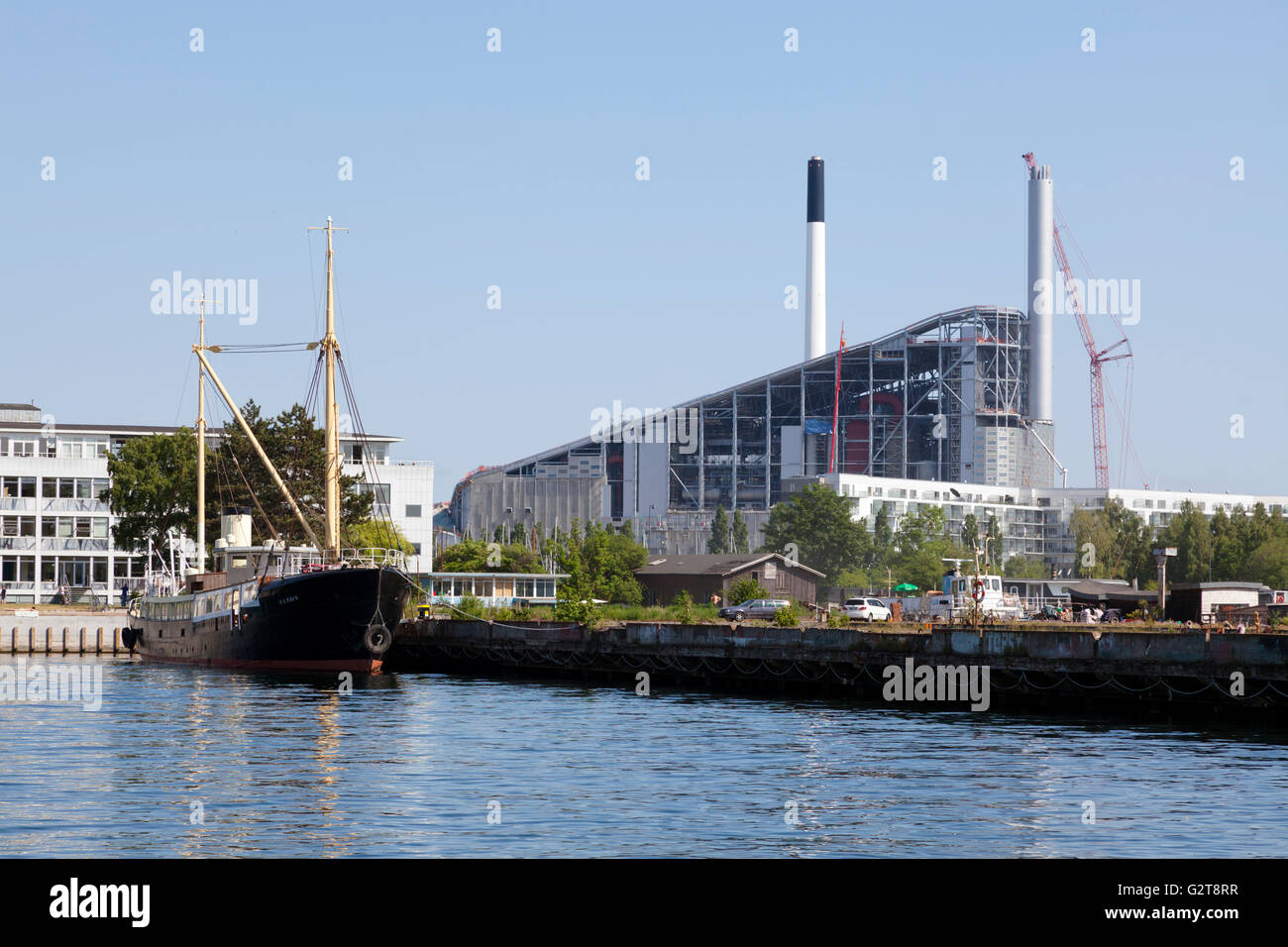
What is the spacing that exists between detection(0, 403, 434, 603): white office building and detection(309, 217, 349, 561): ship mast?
48697 millimetres

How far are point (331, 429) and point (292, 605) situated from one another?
537 inches

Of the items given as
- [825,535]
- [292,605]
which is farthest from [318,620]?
[825,535]

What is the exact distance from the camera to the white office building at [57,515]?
139 meters

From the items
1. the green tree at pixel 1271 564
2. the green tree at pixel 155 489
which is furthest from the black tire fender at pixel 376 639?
the green tree at pixel 1271 564

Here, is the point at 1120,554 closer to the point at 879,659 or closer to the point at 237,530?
the point at 237,530

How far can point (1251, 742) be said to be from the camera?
42344mm

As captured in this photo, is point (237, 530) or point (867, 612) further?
point (867, 612)

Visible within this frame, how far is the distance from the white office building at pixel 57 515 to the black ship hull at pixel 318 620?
186 ft

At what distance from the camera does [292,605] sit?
7756 centimetres

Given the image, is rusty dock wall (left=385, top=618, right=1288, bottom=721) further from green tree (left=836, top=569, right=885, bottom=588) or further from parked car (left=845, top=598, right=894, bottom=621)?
green tree (left=836, top=569, right=885, bottom=588)

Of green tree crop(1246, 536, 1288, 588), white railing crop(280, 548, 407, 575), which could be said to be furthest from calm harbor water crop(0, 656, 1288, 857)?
green tree crop(1246, 536, 1288, 588)

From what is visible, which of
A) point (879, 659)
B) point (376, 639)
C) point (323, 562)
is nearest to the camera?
point (879, 659)
